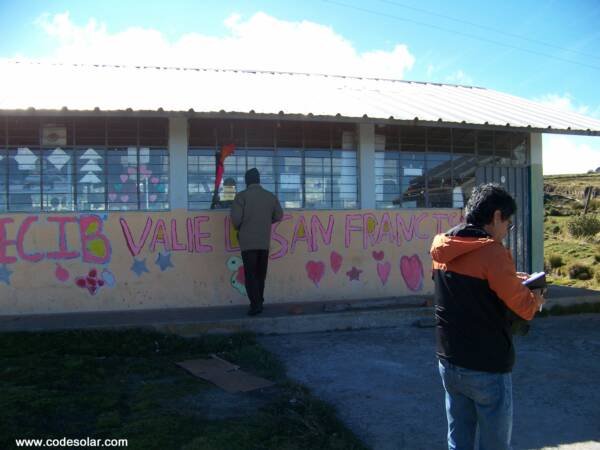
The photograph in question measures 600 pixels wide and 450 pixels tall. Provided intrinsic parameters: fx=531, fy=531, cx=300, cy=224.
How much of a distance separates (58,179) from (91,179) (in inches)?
15.2

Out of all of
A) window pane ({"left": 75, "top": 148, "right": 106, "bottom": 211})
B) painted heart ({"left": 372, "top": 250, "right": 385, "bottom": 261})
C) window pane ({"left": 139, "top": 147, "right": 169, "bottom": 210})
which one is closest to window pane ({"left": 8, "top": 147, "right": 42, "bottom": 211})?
window pane ({"left": 75, "top": 148, "right": 106, "bottom": 211})

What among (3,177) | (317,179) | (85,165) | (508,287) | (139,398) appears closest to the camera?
(508,287)

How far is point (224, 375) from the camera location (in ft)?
14.9

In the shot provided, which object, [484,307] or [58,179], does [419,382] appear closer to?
[484,307]

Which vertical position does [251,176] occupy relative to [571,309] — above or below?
above

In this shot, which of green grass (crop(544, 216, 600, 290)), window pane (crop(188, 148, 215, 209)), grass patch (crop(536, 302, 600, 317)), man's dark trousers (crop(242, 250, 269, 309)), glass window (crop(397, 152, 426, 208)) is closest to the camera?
man's dark trousers (crop(242, 250, 269, 309))

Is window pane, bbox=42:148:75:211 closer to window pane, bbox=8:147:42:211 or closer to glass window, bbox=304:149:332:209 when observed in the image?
window pane, bbox=8:147:42:211

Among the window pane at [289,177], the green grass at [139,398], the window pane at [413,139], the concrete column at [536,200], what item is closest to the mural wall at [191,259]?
the window pane at [289,177]

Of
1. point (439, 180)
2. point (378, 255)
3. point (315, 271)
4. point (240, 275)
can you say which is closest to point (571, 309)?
point (439, 180)

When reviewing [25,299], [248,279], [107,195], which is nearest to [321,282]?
[248,279]

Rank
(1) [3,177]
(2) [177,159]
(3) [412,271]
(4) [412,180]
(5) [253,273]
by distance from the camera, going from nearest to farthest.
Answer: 1. (5) [253,273]
2. (1) [3,177]
3. (2) [177,159]
4. (3) [412,271]
5. (4) [412,180]

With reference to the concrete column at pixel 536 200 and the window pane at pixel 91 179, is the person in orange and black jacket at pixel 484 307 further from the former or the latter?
the concrete column at pixel 536 200

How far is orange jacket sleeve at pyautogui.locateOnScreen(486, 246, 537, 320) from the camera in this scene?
2195 mm

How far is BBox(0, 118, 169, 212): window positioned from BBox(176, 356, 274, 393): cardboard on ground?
249cm
